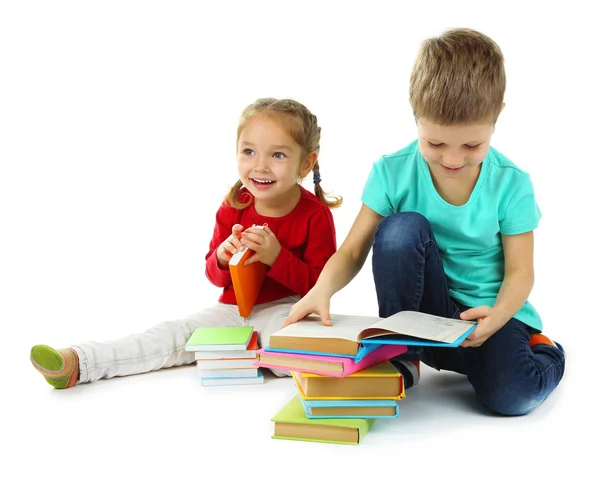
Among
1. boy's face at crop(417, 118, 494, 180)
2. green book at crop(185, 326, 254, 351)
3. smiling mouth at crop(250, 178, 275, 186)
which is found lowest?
green book at crop(185, 326, 254, 351)

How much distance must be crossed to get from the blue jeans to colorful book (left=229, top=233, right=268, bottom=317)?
0.43 meters

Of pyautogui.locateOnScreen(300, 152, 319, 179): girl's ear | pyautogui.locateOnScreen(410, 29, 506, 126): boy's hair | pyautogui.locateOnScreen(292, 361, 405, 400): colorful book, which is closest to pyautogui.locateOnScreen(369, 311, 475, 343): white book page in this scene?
pyautogui.locateOnScreen(292, 361, 405, 400): colorful book

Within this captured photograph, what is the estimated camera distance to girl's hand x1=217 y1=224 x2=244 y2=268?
2.30 meters

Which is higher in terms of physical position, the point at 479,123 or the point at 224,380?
the point at 479,123

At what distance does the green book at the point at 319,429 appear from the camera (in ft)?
5.58

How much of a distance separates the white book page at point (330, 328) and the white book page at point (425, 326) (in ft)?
0.25

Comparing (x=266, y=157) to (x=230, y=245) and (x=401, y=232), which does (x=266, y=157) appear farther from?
(x=401, y=232)

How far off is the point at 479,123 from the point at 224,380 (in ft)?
3.19

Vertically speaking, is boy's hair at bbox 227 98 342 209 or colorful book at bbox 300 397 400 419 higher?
boy's hair at bbox 227 98 342 209

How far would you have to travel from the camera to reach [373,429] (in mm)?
1783

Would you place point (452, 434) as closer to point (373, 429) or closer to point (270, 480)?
point (373, 429)

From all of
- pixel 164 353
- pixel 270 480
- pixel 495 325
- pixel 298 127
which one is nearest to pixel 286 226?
pixel 298 127

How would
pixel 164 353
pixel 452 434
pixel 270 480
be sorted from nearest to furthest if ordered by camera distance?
pixel 270 480
pixel 452 434
pixel 164 353

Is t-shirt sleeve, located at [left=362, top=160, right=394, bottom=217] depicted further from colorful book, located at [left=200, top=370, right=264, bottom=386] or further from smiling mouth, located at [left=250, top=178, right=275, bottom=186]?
colorful book, located at [left=200, top=370, right=264, bottom=386]
